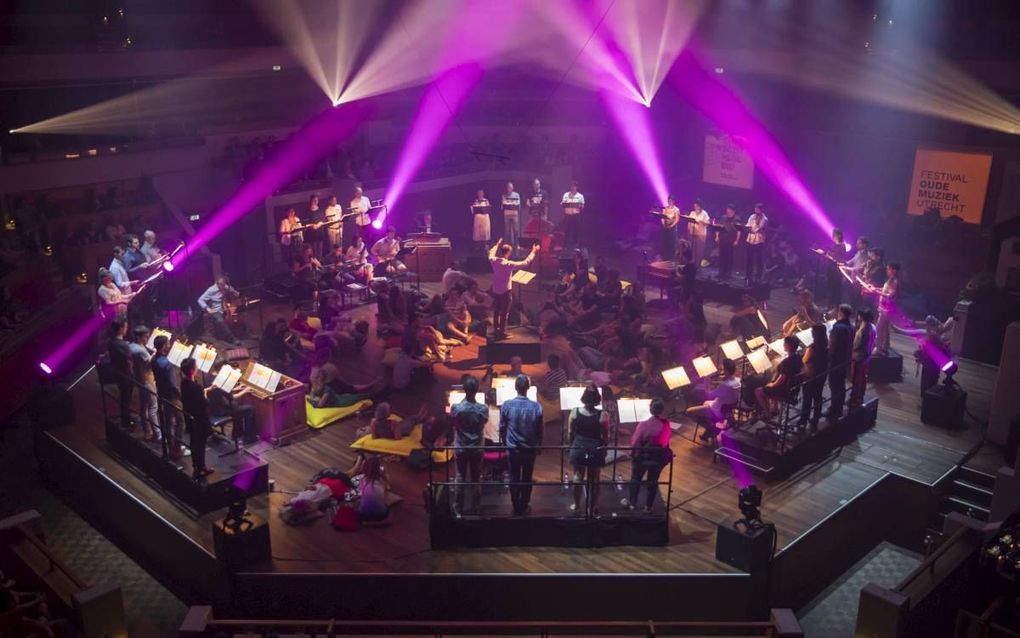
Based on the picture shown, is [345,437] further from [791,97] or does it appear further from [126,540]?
[791,97]

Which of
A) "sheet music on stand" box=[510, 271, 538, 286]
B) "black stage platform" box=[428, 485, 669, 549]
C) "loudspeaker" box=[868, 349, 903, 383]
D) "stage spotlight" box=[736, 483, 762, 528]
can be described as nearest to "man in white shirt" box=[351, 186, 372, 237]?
"sheet music on stand" box=[510, 271, 538, 286]

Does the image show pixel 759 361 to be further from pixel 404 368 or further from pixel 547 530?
pixel 404 368

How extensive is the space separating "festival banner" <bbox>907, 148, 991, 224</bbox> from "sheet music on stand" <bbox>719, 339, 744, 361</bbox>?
26.1ft

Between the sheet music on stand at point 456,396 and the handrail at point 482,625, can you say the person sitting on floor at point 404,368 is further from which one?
the handrail at point 482,625

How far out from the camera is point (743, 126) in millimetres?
20562

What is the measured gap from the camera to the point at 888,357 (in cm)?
1347

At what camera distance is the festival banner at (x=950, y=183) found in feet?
56.1

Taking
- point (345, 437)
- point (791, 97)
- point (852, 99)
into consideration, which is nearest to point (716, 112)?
point (791, 97)

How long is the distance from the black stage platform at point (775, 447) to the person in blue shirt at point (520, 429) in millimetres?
2900

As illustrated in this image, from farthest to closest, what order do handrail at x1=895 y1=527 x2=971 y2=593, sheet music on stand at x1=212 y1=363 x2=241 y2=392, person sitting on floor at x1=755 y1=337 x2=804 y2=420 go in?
sheet music on stand at x1=212 y1=363 x2=241 y2=392 → person sitting on floor at x1=755 y1=337 x2=804 y2=420 → handrail at x1=895 y1=527 x2=971 y2=593

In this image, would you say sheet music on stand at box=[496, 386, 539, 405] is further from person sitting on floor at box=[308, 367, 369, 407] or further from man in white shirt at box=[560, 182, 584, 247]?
man in white shirt at box=[560, 182, 584, 247]

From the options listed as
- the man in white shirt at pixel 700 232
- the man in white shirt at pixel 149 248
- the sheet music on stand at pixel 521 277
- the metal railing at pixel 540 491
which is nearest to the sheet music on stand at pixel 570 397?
the metal railing at pixel 540 491

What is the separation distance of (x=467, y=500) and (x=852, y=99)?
12.9 metres

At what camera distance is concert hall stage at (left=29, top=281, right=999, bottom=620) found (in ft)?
29.8
